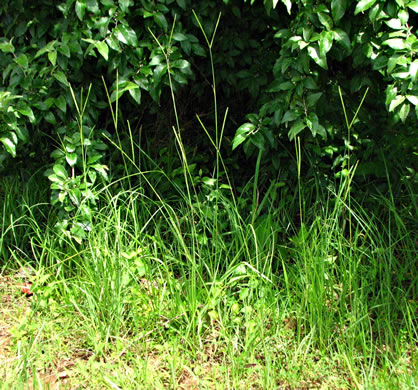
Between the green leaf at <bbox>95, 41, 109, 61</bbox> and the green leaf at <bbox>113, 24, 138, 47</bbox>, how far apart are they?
9 cm

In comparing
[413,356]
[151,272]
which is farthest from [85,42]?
[413,356]

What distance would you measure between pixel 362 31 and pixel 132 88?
1.13 m

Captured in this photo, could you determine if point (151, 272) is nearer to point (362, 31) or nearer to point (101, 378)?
point (101, 378)

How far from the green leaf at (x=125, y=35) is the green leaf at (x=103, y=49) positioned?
0.28ft

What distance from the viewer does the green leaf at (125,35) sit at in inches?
106

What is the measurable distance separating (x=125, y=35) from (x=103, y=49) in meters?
0.14

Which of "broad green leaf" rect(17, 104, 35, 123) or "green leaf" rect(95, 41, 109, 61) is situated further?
"broad green leaf" rect(17, 104, 35, 123)

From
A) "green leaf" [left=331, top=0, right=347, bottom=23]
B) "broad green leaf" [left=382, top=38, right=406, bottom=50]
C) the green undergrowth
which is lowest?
the green undergrowth

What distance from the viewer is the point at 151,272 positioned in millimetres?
2562

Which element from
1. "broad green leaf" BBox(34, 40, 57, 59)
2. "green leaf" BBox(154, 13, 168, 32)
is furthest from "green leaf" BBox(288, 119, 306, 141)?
"broad green leaf" BBox(34, 40, 57, 59)

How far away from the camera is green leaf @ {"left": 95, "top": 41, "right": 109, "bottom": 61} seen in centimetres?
262

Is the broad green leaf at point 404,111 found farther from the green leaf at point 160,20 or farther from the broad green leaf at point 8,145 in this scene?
the broad green leaf at point 8,145

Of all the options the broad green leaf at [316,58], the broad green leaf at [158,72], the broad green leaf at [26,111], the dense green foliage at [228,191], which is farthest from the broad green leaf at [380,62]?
the broad green leaf at [26,111]

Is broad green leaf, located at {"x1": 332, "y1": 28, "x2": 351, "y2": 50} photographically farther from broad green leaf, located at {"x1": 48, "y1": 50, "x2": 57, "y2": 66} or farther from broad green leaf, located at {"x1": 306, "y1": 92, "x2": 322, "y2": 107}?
broad green leaf, located at {"x1": 48, "y1": 50, "x2": 57, "y2": 66}
